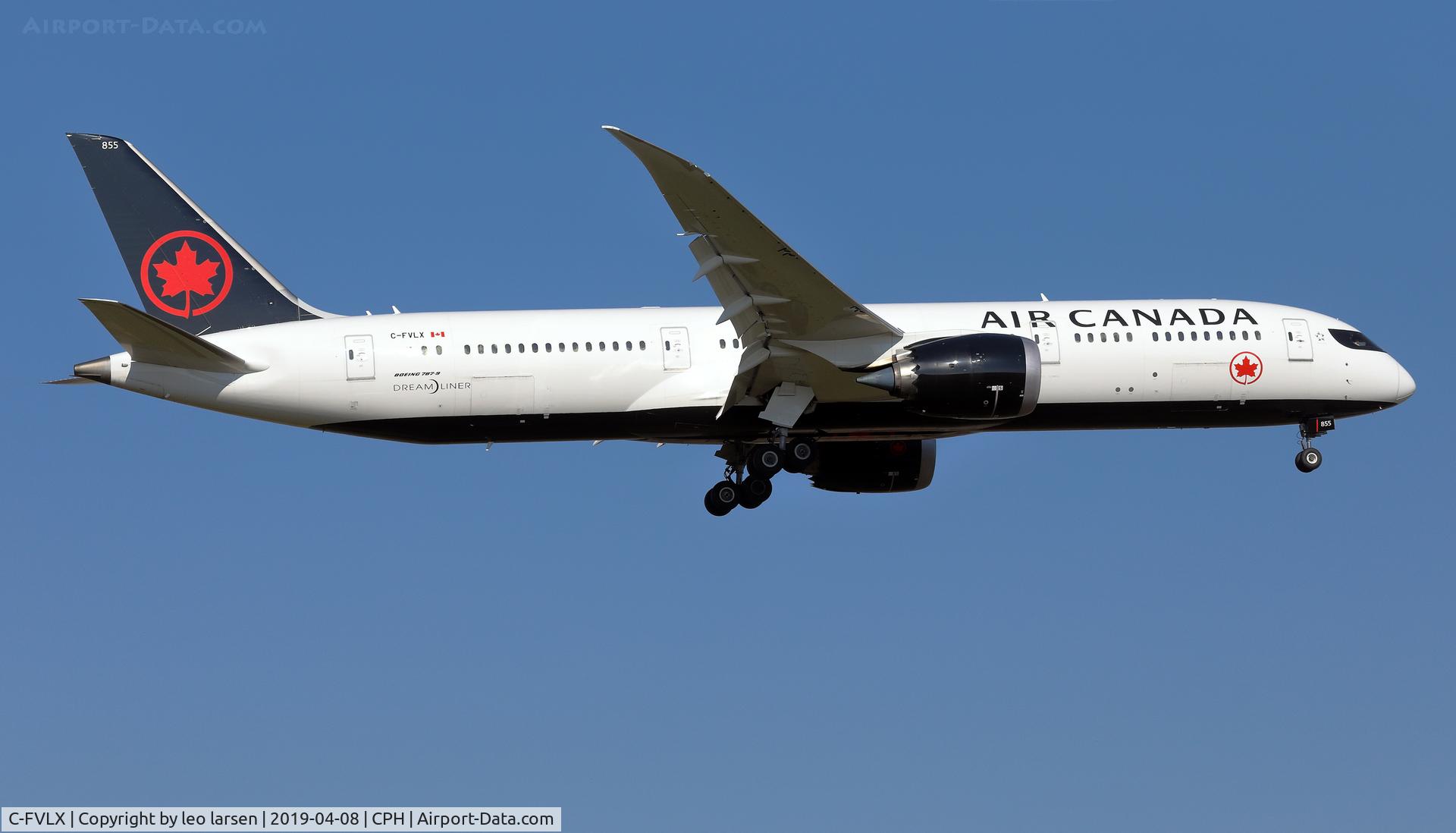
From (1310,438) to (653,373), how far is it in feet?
54.5

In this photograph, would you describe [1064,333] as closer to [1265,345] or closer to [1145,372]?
[1145,372]

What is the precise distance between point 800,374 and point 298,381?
1102cm

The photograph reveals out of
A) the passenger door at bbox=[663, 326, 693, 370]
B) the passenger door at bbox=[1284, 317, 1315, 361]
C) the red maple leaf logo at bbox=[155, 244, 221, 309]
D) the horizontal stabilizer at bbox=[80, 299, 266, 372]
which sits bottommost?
the horizontal stabilizer at bbox=[80, 299, 266, 372]

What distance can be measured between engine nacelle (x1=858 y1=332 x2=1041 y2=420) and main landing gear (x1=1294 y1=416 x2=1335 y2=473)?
29.7ft

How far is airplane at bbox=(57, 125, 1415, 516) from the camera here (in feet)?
128

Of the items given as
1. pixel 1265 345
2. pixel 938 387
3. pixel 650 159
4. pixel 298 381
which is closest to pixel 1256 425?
pixel 1265 345

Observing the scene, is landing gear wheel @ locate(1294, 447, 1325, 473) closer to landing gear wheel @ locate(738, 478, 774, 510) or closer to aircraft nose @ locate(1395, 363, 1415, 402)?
aircraft nose @ locate(1395, 363, 1415, 402)

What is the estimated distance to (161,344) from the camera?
125ft

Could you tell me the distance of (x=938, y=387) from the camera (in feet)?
128

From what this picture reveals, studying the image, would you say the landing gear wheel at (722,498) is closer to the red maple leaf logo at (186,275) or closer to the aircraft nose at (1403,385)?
the red maple leaf logo at (186,275)

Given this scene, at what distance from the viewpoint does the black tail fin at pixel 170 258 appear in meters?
40.8

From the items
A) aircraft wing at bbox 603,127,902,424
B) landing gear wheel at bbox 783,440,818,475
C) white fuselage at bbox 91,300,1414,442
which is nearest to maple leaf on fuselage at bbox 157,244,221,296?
white fuselage at bbox 91,300,1414,442

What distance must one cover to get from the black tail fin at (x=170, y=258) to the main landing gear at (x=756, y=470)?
404 inches

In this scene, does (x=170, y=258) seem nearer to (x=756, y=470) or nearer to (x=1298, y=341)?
(x=756, y=470)
